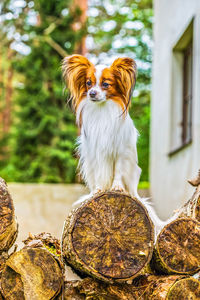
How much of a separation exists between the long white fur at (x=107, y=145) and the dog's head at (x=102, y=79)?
0.02m

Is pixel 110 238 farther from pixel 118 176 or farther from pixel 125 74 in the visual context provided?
pixel 125 74

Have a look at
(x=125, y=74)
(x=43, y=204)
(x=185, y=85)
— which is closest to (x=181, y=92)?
(x=185, y=85)

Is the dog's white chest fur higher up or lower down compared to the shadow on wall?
higher up

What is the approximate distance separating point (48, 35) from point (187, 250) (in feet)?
31.5

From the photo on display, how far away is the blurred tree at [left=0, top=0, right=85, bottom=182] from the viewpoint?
11343 mm

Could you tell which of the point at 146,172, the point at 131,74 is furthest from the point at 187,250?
the point at 146,172

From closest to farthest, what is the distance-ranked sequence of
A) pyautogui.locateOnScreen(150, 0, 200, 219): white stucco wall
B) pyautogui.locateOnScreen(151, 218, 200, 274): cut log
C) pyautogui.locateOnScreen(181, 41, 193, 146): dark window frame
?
pyautogui.locateOnScreen(151, 218, 200, 274): cut log, pyautogui.locateOnScreen(150, 0, 200, 219): white stucco wall, pyautogui.locateOnScreen(181, 41, 193, 146): dark window frame

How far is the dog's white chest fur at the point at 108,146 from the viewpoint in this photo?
3133 mm

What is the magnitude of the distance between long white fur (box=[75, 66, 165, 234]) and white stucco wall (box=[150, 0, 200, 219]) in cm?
248

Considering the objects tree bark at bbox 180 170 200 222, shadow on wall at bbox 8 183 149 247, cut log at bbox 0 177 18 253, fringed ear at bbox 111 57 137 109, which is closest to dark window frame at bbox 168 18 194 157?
shadow on wall at bbox 8 183 149 247

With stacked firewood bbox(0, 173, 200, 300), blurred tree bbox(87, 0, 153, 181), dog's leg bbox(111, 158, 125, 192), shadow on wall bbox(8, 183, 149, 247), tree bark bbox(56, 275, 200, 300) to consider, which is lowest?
shadow on wall bbox(8, 183, 149, 247)

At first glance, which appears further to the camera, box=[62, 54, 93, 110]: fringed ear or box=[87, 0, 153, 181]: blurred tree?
box=[87, 0, 153, 181]: blurred tree

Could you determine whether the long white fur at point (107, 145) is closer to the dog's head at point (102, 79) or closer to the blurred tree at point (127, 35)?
the dog's head at point (102, 79)

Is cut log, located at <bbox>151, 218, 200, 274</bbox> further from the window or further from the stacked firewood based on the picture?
the window
